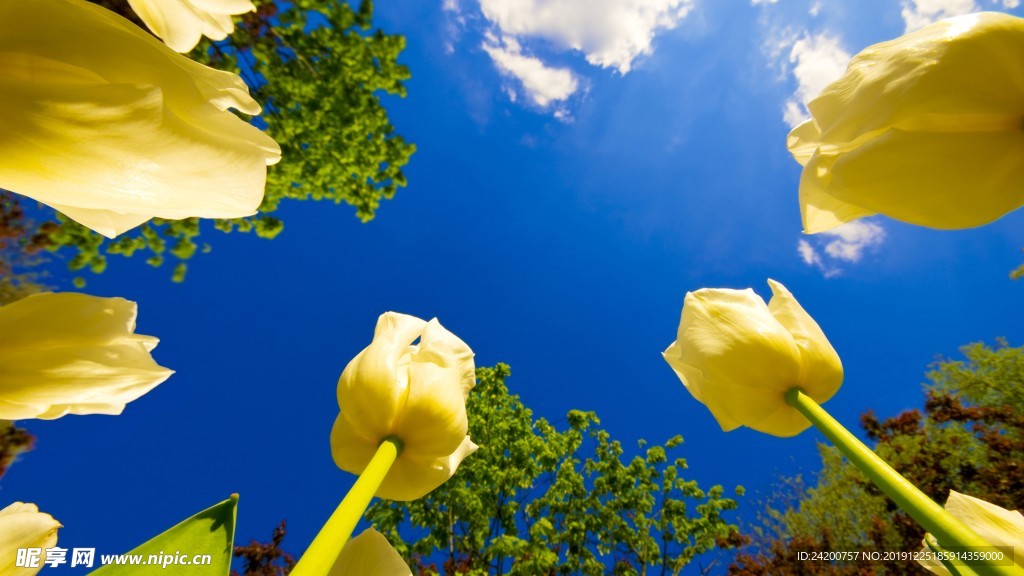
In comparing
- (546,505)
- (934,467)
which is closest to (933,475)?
(934,467)

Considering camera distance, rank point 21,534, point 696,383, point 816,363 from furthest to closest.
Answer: point 696,383
point 816,363
point 21,534

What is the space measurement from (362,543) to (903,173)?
86 cm

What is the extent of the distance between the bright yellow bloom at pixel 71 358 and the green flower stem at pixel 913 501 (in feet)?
2.56

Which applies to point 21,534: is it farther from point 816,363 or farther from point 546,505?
point 546,505

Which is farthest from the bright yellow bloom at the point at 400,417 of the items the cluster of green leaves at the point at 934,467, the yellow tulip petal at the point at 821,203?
the cluster of green leaves at the point at 934,467

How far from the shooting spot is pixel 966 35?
0.61 meters

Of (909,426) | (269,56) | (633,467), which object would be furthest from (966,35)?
(633,467)

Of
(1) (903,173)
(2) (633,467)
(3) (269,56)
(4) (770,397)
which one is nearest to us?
(1) (903,173)

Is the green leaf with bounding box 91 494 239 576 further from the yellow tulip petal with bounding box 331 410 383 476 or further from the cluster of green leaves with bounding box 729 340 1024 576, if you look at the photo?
the cluster of green leaves with bounding box 729 340 1024 576

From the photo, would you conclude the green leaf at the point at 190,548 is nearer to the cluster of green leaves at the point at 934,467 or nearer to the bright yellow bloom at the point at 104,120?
the bright yellow bloom at the point at 104,120

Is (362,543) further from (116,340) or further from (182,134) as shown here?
(182,134)

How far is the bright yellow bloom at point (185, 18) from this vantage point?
1.43 feet

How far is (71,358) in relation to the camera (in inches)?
19.1

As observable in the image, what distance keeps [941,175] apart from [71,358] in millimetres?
1051
